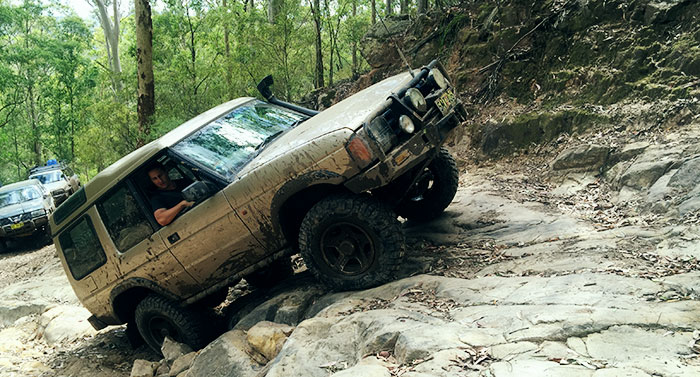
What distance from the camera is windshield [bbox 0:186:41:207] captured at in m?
15.3

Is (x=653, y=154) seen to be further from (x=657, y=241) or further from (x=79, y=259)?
(x=79, y=259)

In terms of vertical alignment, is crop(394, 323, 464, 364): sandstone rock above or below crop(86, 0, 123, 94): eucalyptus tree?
below

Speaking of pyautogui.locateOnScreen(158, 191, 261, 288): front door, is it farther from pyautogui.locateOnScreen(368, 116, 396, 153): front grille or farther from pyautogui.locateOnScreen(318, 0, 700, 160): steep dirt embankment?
pyautogui.locateOnScreen(318, 0, 700, 160): steep dirt embankment

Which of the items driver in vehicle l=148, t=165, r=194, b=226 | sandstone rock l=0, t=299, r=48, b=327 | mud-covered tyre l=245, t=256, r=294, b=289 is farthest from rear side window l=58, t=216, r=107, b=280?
sandstone rock l=0, t=299, r=48, b=327

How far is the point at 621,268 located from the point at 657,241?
583 millimetres

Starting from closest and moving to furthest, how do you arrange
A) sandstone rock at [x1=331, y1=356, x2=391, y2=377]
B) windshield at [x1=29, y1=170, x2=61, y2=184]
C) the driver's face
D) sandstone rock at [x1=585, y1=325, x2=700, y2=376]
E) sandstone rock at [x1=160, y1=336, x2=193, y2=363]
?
sandstone rock at [x1=585, y1=325, x2=700, y2=376] → sandstone rock at [x1=331, y1=356, x2=391, y2=377] → the driver's face → sandstone rock at [x1=160, y1=336, x2=193, y2=363] → windshield at [x1=29, y1=170, x2=61, y2=184]

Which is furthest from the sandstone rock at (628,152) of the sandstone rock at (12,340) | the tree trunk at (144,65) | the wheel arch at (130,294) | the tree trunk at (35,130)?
the tree trunk at (35,130)

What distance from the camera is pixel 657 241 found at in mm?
4137

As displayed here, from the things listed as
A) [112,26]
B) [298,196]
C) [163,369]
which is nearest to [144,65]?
[163,369]

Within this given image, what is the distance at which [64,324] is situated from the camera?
25.0 feet

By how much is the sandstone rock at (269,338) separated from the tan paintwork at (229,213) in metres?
0.69

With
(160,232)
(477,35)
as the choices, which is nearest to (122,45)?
(477,35)

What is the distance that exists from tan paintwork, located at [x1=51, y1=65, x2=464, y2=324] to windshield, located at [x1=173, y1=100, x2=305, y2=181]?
0.35 ft

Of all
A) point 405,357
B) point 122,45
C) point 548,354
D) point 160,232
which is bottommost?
point 548,354
